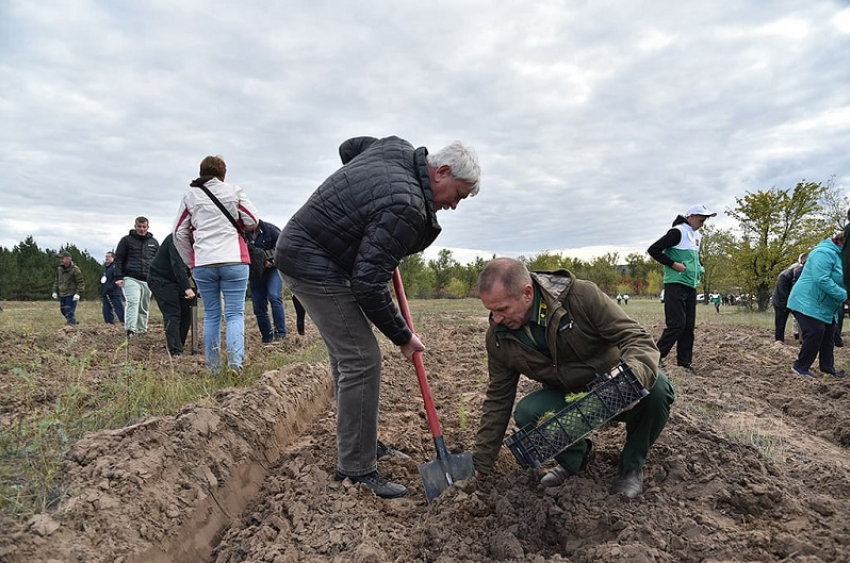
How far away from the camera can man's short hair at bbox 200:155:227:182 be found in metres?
4.88

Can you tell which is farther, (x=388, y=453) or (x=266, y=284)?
(x=266, y=284)

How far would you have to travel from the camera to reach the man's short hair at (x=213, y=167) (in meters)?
4.88

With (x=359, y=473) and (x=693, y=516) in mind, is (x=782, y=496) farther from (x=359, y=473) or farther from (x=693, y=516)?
(x=359, y=473)

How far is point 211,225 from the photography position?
4.80 m

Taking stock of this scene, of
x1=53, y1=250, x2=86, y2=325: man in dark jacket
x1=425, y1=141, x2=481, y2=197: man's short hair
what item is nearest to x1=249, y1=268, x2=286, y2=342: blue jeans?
x1=425, y1=141, x2=481, y2=197: man's short hair

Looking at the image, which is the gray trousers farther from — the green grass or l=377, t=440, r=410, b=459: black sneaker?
the green grass

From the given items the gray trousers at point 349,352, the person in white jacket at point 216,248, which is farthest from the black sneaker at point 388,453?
the person in white jacket at point 216,248

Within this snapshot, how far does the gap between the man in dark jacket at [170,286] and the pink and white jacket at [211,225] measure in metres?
1.57

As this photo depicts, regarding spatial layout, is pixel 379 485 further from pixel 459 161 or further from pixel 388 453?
pixel 459 161

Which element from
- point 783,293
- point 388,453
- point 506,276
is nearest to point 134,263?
point 388,453

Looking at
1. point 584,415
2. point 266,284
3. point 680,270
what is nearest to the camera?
point 584,415

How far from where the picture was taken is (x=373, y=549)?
2.31 meters

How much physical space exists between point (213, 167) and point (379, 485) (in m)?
3.36

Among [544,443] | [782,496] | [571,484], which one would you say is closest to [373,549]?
[544,443]
